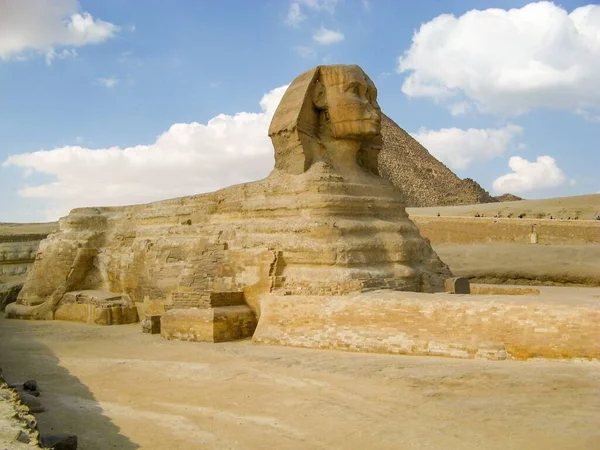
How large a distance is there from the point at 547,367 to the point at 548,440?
5.83 ft

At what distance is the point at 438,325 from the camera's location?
7289 mm

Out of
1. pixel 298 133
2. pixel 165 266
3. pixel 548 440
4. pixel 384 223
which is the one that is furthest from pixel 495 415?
pixel 165 266

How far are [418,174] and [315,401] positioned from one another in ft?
154

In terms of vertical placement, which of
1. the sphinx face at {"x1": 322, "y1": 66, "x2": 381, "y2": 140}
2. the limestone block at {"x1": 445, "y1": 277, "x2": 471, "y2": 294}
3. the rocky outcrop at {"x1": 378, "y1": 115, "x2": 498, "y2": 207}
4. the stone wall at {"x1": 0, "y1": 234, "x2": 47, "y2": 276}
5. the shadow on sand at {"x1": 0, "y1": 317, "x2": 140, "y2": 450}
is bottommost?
the shadow on sand at {"x1": 0, "y1": 317, "x2": 140, "y2": 450}

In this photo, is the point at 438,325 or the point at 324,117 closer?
the point at 438,325

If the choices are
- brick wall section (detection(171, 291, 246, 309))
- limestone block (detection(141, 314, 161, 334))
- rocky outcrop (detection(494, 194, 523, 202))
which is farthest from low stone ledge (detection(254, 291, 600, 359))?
rocky outcrop (detection(494, 194, 523, 202))

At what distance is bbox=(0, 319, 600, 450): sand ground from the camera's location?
4848 mm

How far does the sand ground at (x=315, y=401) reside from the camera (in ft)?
15.9

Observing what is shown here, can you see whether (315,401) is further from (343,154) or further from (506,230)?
(506,230)

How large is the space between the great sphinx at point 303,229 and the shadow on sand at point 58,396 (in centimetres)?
223

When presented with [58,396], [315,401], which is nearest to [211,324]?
[58,396]

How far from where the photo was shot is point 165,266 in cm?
1195

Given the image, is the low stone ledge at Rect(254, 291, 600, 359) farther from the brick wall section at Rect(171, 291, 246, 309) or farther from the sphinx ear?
the sphinx ear

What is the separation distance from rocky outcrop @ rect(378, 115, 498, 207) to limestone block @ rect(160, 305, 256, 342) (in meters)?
39.4
